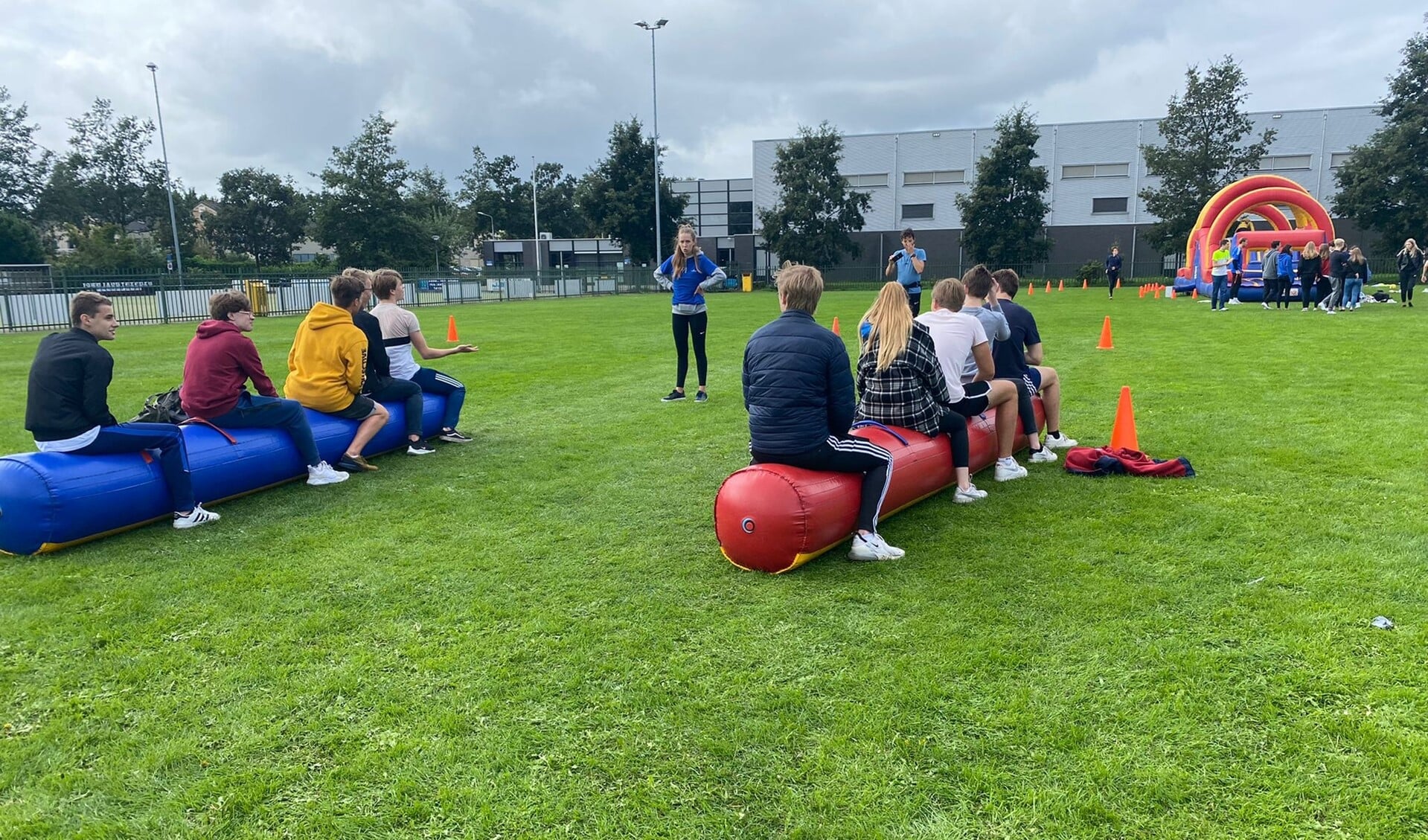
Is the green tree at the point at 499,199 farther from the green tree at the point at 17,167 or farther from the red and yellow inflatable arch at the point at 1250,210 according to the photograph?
the red and yellow inflatable arch at the point at 1250,210

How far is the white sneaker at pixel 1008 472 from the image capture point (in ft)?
20.9

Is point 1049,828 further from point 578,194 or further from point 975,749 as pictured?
point 578,194

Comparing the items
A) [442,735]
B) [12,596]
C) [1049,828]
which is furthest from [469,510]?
[1049,828]

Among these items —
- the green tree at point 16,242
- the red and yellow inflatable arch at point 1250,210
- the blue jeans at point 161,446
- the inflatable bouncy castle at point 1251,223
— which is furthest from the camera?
the green tree at point 16,242

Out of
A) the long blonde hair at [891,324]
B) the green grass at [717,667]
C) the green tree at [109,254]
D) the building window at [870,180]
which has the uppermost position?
the building window at [870,180]

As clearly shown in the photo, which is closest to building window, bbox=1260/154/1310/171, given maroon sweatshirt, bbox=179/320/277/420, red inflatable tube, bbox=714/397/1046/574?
red inflatable tube, bbox=714/397/1046/574

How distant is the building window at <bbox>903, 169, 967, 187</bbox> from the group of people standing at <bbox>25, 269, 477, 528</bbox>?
51405 mm

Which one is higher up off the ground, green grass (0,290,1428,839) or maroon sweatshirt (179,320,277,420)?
maroon sweatshirt (179,320,277,420)

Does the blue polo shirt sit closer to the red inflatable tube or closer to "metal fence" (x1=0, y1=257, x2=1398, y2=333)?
the red inflatable tube

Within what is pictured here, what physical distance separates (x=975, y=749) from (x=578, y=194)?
56123 mm

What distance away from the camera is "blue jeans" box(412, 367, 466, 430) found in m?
8.20

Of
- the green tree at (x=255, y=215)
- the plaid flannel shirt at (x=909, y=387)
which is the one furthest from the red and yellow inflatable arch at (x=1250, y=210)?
the green tree at (x=255, y=215)

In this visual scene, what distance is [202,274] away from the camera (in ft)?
103

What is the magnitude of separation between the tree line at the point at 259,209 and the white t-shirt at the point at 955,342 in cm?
4633
